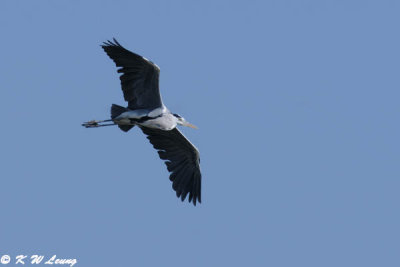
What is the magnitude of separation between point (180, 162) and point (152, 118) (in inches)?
76.1

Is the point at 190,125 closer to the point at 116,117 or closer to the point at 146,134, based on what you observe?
the point at 146,134

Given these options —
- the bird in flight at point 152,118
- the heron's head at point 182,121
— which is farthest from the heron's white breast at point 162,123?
the heron's head at point 182,121

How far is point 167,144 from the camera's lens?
17.2 m

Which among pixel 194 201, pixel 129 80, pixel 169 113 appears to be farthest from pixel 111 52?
pixel 194 201

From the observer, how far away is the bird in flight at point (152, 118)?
15312 millimetres

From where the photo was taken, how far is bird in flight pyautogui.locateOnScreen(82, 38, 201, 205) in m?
15.3

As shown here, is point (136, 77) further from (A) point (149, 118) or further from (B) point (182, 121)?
(B) point (182, 121)

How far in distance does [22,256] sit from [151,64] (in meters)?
4.57

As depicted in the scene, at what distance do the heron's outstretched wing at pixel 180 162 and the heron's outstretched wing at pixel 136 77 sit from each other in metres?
1.41

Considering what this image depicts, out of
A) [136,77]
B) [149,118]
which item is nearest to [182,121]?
[149,118]

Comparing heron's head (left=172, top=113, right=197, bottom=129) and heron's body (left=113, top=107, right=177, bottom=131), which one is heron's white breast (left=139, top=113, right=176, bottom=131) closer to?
heron's body (left=113, top=107, right=177, bottom=131)

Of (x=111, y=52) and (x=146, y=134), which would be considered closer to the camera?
(x=111, y=52)

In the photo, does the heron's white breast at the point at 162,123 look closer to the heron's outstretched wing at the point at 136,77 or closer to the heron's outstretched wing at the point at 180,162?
the heron's outstretched wing at the point at 136,77

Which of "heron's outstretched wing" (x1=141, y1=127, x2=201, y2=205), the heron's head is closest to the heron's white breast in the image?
the heron's head
